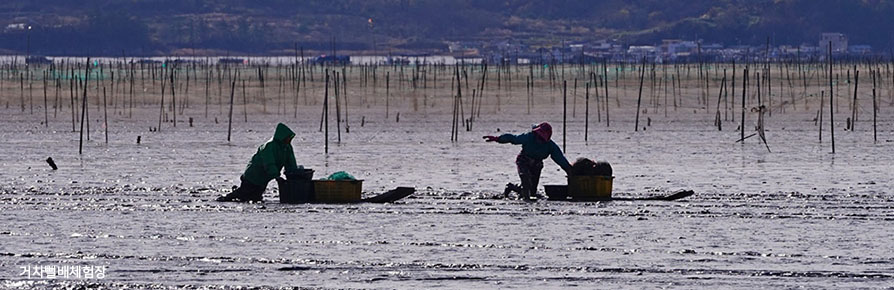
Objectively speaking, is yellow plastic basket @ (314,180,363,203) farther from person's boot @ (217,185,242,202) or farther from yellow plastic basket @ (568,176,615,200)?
yellow plastic basket @ (568,176,615,200)

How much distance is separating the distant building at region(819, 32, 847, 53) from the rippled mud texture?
9221 cm

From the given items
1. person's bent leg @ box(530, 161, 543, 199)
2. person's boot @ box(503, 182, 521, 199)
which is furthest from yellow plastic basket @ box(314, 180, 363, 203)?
person's bent leg @ box(530, 161, 543, 199)

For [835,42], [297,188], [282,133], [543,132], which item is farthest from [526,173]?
[835,42]

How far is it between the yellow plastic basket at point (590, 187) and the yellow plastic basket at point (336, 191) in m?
1.94

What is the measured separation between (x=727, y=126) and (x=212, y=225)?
1820cm

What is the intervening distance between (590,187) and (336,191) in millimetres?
2284

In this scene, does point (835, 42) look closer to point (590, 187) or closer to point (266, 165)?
point (590, 187)

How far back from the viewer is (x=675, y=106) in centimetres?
3806

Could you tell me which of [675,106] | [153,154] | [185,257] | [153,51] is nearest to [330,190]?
[185,257]

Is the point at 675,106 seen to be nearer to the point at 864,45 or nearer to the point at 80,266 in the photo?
the point at 80,266

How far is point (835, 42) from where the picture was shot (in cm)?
11900

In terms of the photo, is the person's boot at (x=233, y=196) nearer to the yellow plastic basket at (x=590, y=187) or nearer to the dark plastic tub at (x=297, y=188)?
the dark plastic tub at (x=297, y=188)

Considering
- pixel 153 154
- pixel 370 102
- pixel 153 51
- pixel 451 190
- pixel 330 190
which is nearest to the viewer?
pixel 330 190

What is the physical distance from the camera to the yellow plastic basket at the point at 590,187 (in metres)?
15.5
